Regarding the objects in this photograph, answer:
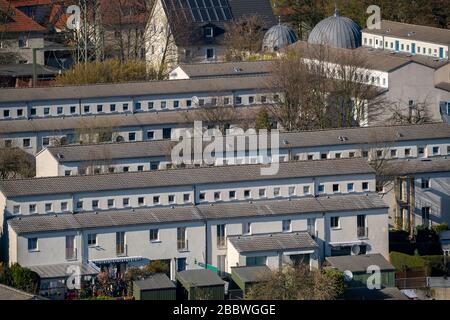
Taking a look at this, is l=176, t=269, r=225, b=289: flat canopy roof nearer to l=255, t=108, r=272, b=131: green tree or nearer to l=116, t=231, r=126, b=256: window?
l=116, t=231, r=126, b=256: window

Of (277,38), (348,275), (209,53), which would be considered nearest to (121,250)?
(348,275)

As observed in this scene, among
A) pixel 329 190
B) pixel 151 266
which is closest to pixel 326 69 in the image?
pixel 329 190

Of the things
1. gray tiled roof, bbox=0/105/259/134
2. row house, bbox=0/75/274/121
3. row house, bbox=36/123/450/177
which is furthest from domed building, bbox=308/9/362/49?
row house, bbox=36/123/450/177

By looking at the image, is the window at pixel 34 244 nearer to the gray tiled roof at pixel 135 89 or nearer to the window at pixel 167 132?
the window at pixel 167 132

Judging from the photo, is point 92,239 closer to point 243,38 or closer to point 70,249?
point 70,249

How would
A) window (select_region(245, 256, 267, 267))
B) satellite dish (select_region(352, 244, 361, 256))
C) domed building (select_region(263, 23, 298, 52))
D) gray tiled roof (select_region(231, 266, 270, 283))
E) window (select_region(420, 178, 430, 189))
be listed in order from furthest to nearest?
1. domed building (select_region(263, 23, 298, 52))
2. window (select_region(420, 178, 430, 189))
3. satellite dish (select_region(352, 244, 361, 256))
4. window (select_region(245, 256, 267, 267))
5. gray tiled roof (select_region(231, 266, 270, 283))

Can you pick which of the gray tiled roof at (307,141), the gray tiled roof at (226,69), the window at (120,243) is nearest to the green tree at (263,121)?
the gray tiled roof at (307,141)
